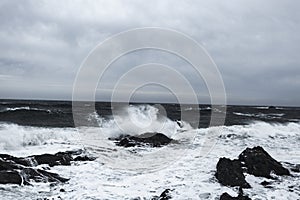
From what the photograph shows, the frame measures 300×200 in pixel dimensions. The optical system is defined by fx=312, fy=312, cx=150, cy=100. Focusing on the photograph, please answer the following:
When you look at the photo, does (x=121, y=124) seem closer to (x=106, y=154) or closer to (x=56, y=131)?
(x=56, y=131)

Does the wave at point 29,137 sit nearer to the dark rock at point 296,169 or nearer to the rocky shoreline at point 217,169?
the rocky shoreline at point 217,169

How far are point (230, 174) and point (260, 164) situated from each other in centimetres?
182

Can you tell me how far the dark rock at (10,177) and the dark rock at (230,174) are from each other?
5.53m

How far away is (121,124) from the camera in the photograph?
23109 mm

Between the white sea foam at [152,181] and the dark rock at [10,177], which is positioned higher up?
the dark rock at [10,177]

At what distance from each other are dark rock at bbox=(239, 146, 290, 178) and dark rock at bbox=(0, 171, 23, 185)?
679 centimetres

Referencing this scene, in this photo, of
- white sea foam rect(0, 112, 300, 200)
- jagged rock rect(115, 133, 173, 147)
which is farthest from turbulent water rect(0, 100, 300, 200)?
jagged rock rect(115, 133, 173, 147)

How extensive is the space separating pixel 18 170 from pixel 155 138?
8.74 m

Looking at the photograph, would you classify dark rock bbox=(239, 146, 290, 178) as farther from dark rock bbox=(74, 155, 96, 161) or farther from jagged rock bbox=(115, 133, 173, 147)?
jagged rock bbox=(115, 133, 173, 147)

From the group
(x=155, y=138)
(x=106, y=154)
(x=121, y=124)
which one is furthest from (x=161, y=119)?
(x=106, y=154)

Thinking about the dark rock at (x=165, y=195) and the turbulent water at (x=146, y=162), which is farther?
the turbulent water at (x=146, y=162)

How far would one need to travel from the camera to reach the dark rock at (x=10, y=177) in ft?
26.9

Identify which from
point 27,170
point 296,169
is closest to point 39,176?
point 27,170

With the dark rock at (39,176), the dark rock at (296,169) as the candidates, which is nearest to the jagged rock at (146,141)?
the dark rock at (39,176)
